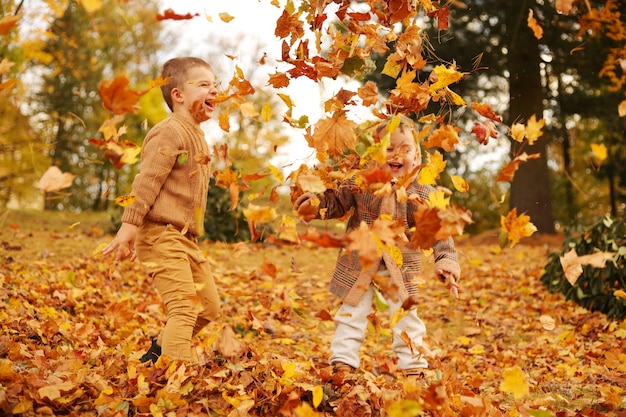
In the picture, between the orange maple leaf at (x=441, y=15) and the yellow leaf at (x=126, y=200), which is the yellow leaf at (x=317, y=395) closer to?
the yellow leaf at (x=126, y=200)

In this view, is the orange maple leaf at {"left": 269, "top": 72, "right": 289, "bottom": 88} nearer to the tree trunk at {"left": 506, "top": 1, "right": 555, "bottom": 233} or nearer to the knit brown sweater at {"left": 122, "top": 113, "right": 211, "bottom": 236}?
the knit brown sweater at {"left": 122, "top": 113, "right": 211, "bottom": 236}

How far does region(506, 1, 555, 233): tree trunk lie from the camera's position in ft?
36.5

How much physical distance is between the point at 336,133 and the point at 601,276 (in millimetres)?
3568

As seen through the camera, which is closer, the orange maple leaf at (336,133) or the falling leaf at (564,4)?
the falling leaf at (564,4)

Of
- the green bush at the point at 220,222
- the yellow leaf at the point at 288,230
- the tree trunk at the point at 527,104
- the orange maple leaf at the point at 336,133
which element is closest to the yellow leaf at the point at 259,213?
the yellow leaf at the point at 288,230

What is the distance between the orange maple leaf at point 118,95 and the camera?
82.7 inches

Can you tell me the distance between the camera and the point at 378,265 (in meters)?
3.17

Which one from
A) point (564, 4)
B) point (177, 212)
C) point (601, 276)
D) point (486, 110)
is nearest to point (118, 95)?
point (177, 212)

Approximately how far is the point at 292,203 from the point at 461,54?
8.93m

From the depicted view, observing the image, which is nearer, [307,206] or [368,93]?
[307,206]

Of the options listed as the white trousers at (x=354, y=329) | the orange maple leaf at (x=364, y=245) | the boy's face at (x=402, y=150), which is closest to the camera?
the orange maple leaf at (x=364, y=245)

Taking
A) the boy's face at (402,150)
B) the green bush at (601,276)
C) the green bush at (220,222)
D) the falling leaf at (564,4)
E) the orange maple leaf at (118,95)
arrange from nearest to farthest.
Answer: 1. the orange maple leaf at (118,95)
2. the falling leaf at (564,4)
3. the boy's face at (402,150)
4. the green bush at (601,276)
5. the green bush at (220,222)

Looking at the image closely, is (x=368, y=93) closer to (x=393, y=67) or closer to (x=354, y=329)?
(x=393, y=67)

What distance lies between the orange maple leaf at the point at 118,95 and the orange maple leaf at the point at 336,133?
78 cm
